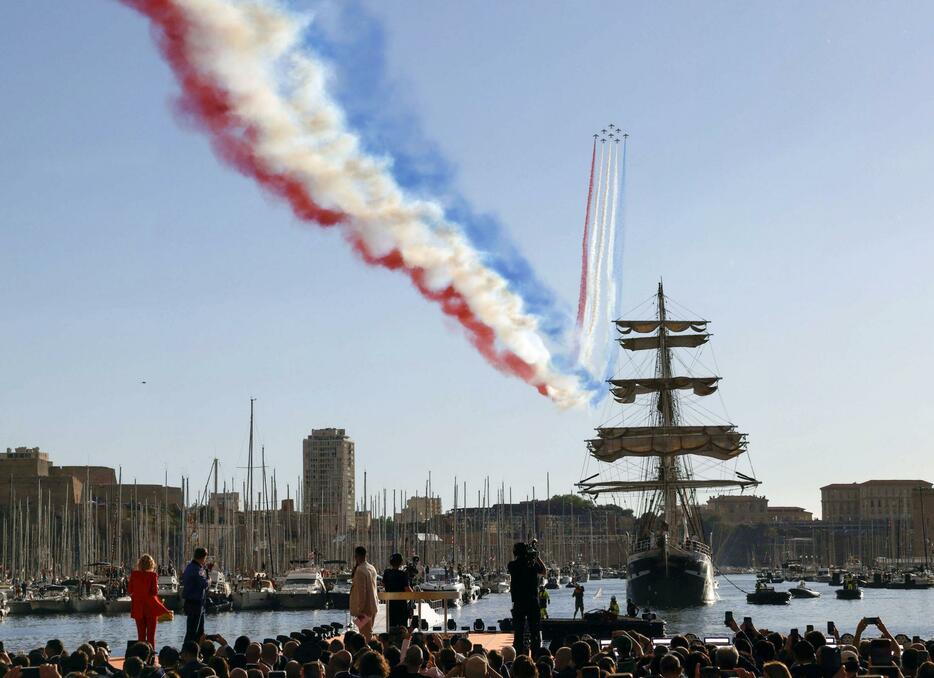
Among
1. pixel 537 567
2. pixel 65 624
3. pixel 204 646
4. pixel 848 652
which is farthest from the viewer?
pixel 65 624

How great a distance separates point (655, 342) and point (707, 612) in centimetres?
3769

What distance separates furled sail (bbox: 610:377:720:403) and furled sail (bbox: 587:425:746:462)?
713cm

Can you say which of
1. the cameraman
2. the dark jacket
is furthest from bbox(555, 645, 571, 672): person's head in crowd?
the dark jacket

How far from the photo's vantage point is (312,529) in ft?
651

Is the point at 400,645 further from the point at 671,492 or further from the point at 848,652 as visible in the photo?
the point at 671,492

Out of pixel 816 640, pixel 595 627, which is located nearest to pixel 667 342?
pixel 595 627

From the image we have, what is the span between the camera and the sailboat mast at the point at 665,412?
12862 centimetres

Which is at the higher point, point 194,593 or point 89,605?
point 194,593

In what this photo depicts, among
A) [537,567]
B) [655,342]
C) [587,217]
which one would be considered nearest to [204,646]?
[537,567]

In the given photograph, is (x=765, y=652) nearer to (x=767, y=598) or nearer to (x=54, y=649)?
(x=54, y=649)

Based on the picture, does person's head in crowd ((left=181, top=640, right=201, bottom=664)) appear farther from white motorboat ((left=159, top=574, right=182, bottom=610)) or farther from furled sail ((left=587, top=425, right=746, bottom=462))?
furled sail ((left=587, top=425, right=746, bottom=462))

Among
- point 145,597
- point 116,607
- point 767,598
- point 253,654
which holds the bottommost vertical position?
point 767,598

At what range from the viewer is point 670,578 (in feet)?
367

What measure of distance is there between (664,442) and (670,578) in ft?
56.9
